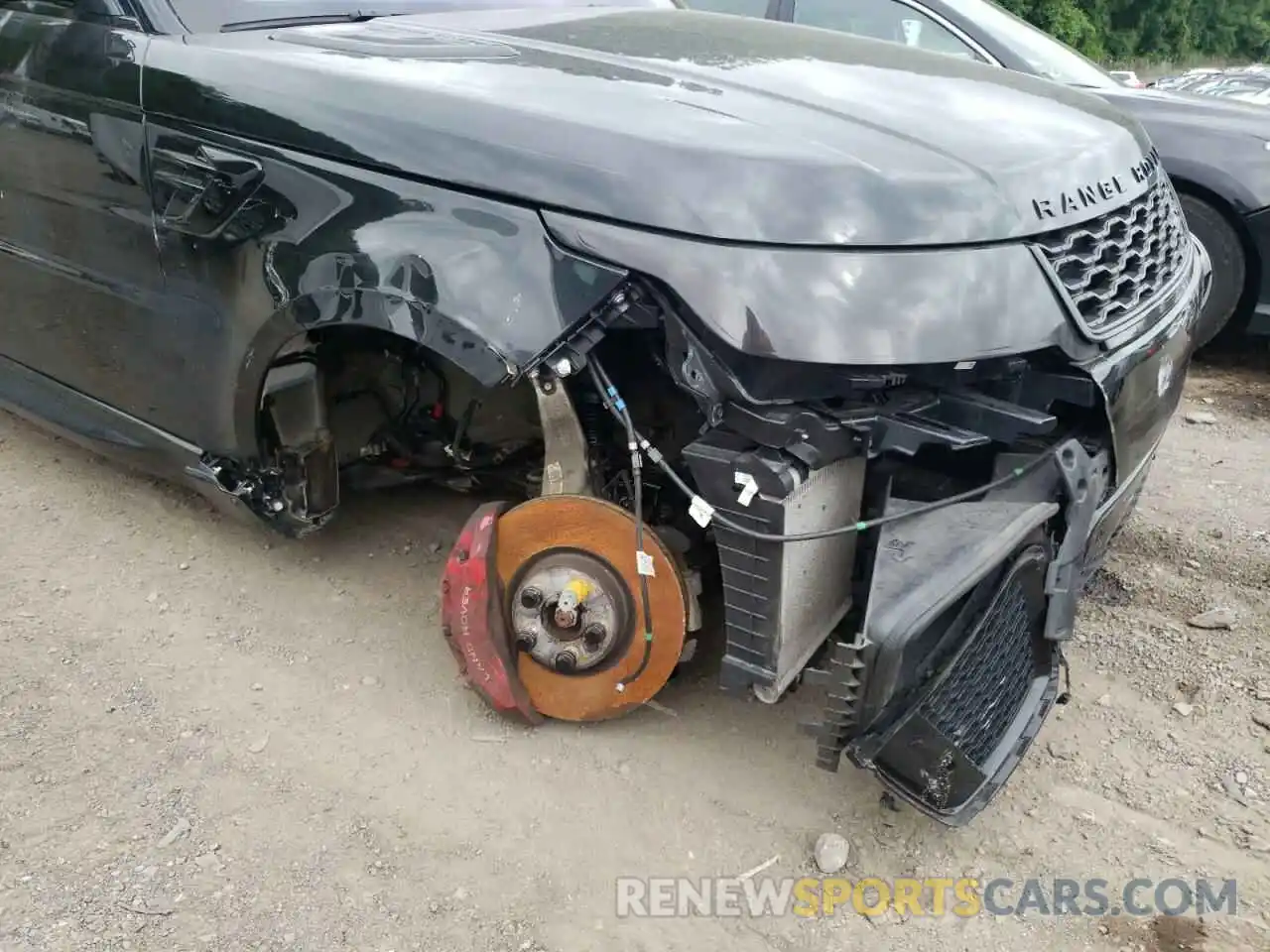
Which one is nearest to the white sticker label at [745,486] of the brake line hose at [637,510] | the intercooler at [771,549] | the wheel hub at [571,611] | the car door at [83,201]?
the intercooler at [771,549]

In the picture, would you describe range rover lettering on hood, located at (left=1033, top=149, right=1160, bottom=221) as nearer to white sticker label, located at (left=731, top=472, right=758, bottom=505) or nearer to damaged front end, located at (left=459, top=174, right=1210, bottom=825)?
damaged front end, located at (left=459, top=174, right=1210, bottom=825)

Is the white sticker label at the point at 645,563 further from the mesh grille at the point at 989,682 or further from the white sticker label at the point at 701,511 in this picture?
the mesh grille at the point at 989,682

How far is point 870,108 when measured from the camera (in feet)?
7.34

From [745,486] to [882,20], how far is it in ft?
12.0

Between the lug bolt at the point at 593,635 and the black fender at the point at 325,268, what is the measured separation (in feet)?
1.96

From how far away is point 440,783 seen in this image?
7.90ft

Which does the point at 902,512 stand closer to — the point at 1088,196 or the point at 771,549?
the point at 771,549

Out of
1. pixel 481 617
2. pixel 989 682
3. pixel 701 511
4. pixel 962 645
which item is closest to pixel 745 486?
pixel 701 511

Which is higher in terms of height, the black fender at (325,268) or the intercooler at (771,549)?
the black fender at (325,268)

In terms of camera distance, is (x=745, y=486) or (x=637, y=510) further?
(x=637, y=510)

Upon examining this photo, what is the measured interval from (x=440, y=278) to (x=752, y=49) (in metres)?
1.12

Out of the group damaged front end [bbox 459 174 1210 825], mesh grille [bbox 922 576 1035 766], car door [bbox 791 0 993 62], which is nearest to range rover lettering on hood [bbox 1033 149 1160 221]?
damaged front end [bbox 459 174 1210 825]

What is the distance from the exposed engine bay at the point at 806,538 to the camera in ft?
6.47

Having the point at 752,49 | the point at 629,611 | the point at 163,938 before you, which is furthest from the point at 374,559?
the point at 752,49
